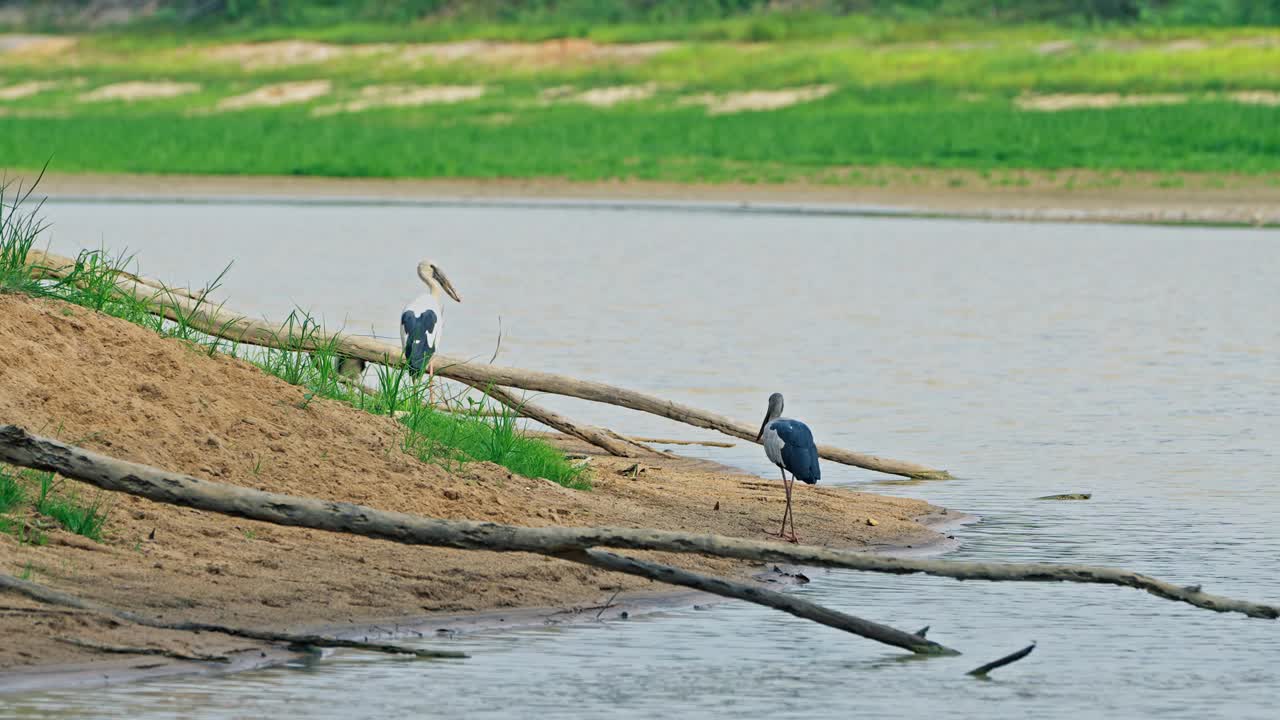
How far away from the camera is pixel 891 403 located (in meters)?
17.0

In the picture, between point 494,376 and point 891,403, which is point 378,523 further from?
point 891,403

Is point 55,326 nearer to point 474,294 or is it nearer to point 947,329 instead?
point 947,329

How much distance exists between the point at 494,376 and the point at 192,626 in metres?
4.99

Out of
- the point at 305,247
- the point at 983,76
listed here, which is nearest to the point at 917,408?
the point at 305,247

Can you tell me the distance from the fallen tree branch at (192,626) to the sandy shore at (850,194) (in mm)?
31366

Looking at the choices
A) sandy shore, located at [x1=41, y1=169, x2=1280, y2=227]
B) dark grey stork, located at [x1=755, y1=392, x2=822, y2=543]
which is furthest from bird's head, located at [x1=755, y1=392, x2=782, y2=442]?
sandy shore, located at [x1=41, y1=169, x2=1280, y2=227]

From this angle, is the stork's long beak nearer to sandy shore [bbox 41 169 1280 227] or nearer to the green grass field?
sandy shore [bbox 41 169 1280 227]

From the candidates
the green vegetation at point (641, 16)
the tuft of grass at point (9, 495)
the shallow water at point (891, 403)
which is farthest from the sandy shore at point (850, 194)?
the tuft of grass at point (9, 495)

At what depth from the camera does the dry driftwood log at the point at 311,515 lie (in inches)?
330

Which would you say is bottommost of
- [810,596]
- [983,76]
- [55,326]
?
[810,596]

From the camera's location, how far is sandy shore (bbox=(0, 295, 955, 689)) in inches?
345

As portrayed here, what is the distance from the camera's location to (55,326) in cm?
1084

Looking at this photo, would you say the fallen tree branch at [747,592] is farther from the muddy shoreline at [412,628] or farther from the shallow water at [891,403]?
the muddy shoreline at [412,628]

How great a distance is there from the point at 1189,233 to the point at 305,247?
1349cm
